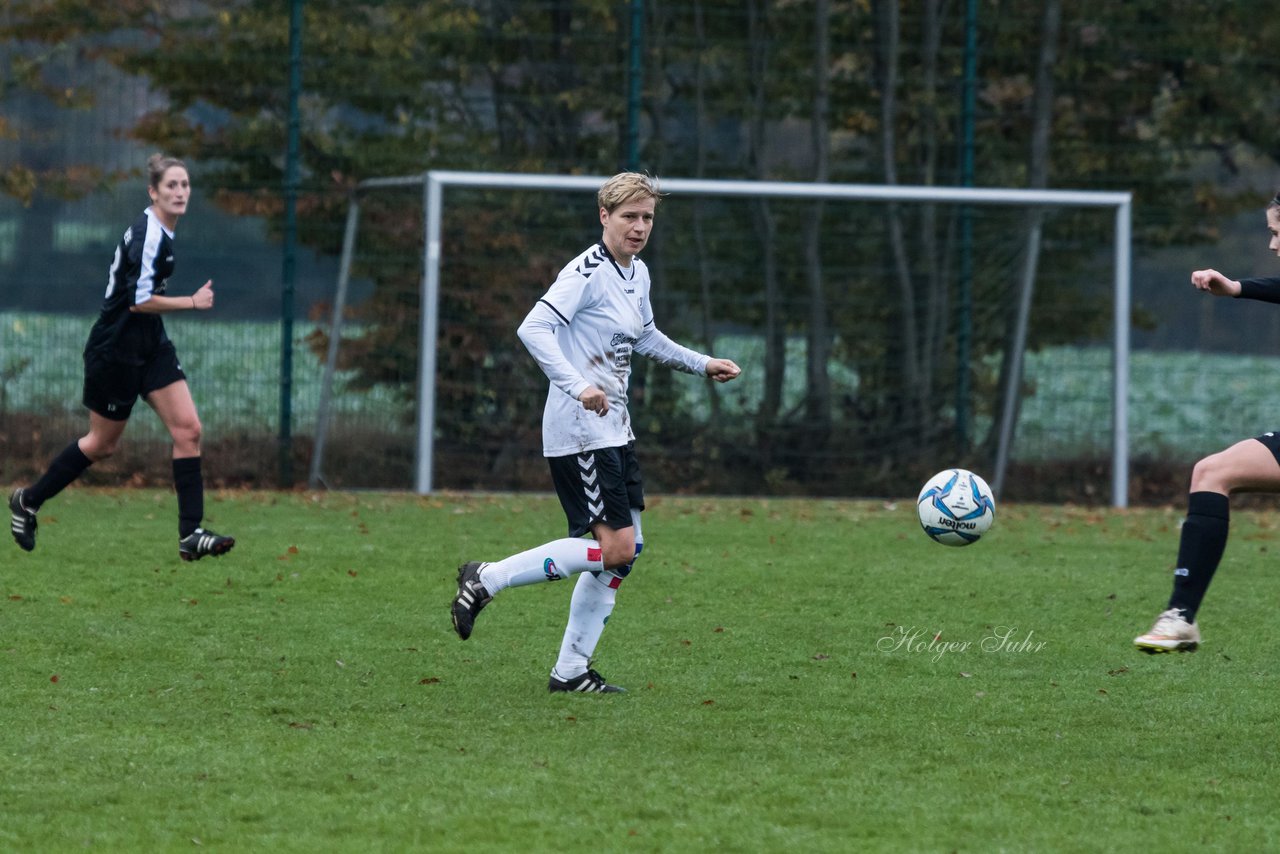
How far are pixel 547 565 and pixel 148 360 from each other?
11.3 ft

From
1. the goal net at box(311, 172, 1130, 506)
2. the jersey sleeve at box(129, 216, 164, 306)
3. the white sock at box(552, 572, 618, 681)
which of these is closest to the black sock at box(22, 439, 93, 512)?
the jersey sleeve at box(129, 216, 164, 306)

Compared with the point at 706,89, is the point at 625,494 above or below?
below

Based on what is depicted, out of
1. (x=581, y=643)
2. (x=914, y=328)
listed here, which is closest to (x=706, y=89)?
(x=914, y=328)

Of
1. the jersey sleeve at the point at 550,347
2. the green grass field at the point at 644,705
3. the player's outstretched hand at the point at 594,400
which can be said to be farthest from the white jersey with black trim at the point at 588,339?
the green grass field at the point at 644,705

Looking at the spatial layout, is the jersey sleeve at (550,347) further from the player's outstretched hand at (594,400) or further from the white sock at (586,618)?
the white sock at (586,618)

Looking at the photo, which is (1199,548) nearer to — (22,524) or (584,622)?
(584,622)

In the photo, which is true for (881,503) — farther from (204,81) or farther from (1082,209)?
(204,81)

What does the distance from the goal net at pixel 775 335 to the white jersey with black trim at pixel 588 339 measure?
6872 mm

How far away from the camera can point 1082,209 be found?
550 inches

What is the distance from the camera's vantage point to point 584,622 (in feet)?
19.9

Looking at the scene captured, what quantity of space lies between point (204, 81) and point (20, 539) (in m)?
5.88

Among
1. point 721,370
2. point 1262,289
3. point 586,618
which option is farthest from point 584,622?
point 1262,289

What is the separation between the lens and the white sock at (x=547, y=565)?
5922 millimetres

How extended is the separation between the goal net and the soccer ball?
6476 millimetres
